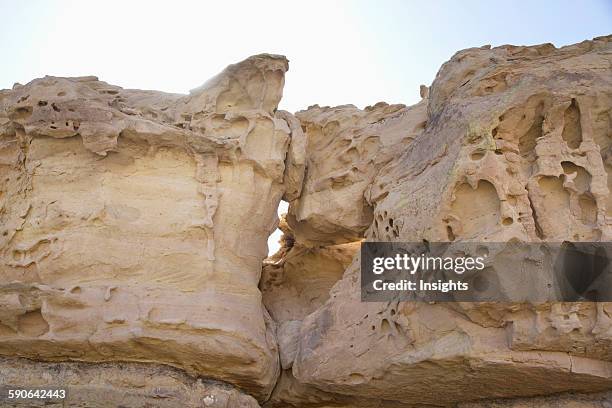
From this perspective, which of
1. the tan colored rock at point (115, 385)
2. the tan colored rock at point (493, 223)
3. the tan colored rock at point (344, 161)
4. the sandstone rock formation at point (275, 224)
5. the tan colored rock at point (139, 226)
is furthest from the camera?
the tan colored rock at point (344, 161)

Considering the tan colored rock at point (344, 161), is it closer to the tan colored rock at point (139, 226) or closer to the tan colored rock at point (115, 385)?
the tan colored rock at point (139, 226)

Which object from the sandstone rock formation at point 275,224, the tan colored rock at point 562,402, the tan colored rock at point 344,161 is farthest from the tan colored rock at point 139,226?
the tan colored rock at point 562,402

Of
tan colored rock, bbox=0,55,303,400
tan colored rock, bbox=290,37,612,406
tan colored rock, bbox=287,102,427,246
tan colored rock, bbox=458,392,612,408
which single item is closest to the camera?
tan colored rock, bbox=290,37,612,406

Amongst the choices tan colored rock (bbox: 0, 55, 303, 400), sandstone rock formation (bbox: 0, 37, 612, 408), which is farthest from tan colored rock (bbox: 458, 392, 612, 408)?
tan colored rock (bbox: 0, 55, 303, 400)

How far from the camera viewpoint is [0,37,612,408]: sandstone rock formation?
7.25 meters

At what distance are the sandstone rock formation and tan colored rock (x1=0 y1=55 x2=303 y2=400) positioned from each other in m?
0.03

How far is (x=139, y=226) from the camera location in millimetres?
8969

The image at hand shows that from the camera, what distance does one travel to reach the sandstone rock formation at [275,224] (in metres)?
7.25

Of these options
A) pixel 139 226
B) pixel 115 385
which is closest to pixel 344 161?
pixel 139 226

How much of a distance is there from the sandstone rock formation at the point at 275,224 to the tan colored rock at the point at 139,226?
3cm

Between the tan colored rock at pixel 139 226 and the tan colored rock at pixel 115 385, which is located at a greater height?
the tan colored rock at pixel 139 226

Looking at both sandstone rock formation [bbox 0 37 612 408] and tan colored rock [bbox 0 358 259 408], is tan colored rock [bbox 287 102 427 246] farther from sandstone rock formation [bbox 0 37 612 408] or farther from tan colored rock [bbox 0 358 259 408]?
tan colored rock [bbox 0 358 259 408]

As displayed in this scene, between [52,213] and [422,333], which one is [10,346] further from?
[422,333]

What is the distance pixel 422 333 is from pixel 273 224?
3272 millimetres
